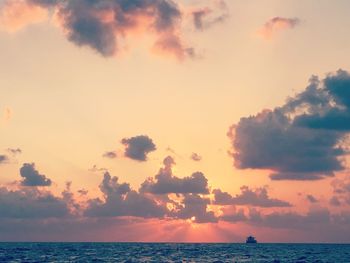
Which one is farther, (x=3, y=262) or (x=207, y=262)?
(x=207, y=262)

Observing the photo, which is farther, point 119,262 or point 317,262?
point 317,262

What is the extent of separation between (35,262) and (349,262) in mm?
97078

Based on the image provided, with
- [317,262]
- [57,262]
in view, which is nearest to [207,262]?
[317,262]

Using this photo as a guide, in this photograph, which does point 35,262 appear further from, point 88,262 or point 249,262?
point 249,262

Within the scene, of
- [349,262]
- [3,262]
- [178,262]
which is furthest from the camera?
[349,262]

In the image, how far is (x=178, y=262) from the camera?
143m

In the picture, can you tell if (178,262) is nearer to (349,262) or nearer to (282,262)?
(282,262)

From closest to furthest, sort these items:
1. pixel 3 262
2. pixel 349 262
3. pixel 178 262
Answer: pixel 3 262, pixel 178 262, pixel 349 262

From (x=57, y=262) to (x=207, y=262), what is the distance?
44.2 meters

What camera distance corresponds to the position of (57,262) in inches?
5408

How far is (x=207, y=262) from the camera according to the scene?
5738 inches

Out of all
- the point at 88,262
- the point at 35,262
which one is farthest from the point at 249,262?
the point at 35,262

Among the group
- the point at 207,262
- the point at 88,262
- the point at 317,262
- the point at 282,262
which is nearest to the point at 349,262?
the point at 317,262

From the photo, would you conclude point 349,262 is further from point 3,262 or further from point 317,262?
point 3,262
